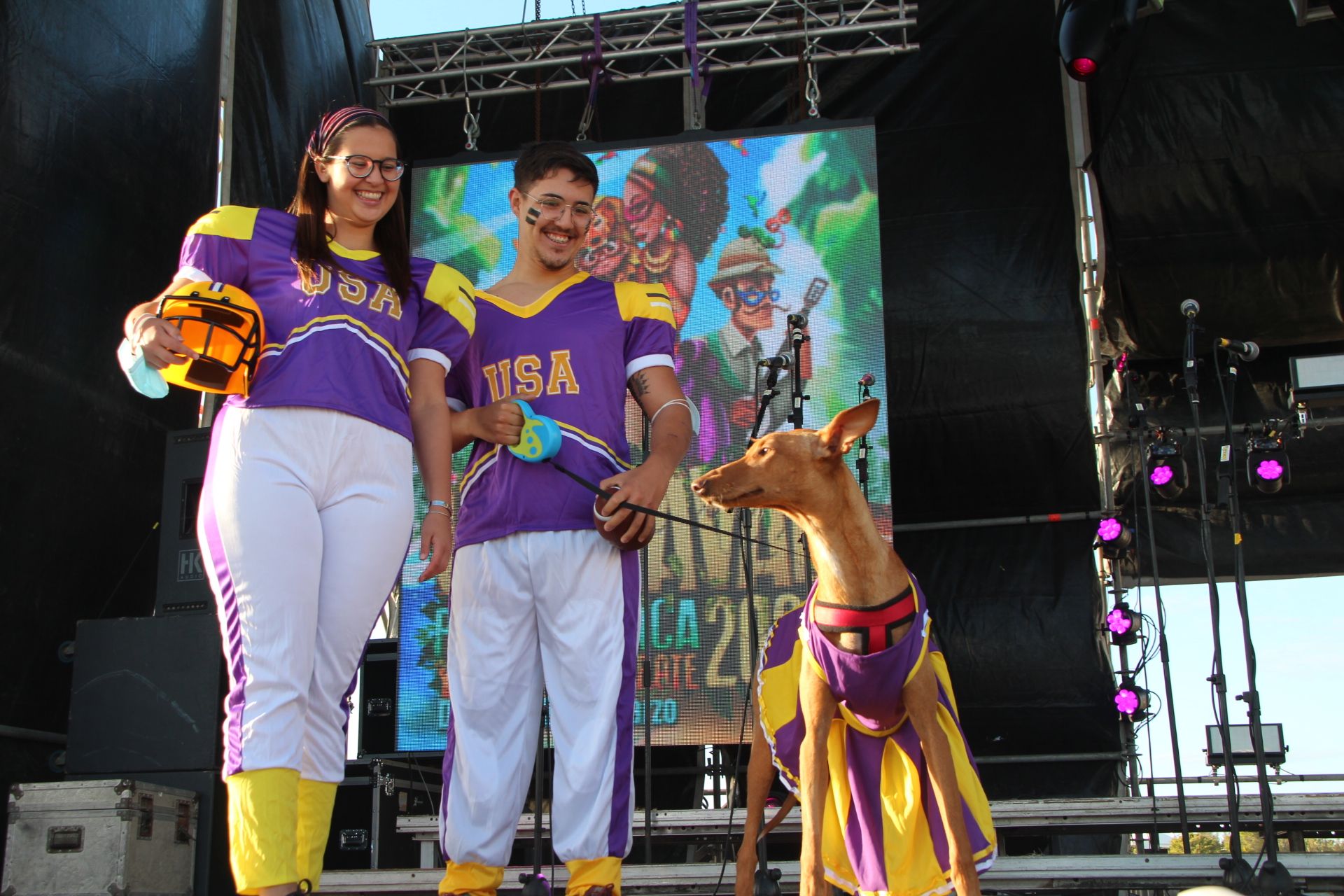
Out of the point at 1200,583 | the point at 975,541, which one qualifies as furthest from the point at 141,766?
the point at 1200,583

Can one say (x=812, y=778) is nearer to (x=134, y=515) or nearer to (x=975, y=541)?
(x=134, y=515)

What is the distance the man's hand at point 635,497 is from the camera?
7.45ft

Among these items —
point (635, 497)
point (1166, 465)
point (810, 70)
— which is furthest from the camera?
point (810, 70)

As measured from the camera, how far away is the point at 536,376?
8.02 feet

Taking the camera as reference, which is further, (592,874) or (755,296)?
(755,296)

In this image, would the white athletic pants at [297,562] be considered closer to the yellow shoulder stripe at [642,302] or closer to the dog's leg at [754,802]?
the yellow shoulder stripe at [642,302]

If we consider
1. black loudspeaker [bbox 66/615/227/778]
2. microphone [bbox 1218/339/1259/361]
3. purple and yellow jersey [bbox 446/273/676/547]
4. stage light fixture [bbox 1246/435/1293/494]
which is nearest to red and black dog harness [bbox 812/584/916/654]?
purple and yellow jersey [bbox 446/273/676/547]

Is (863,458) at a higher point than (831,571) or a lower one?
higher

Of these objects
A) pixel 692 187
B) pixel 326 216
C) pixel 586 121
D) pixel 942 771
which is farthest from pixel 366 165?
pixel 586 121

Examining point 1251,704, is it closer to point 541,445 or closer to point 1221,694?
point 1221,694

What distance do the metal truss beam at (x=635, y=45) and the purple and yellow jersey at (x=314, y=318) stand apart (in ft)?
15.7

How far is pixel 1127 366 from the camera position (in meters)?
6.77

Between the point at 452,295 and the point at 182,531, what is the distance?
218 centimetres

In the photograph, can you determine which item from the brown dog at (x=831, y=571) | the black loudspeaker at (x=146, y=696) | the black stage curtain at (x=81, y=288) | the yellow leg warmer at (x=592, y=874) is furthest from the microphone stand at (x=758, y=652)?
the black stage curtain at (x=81, y=288)
